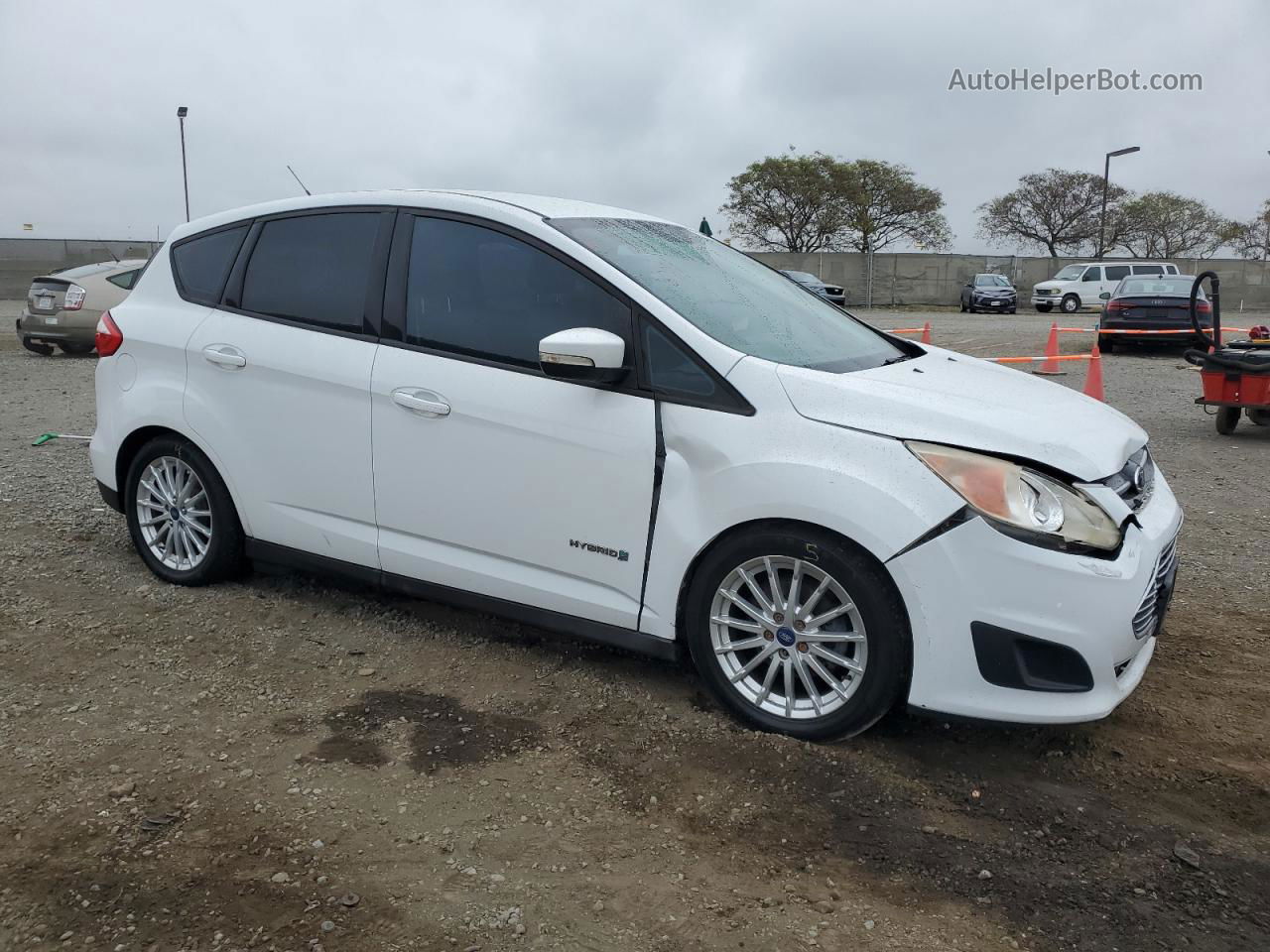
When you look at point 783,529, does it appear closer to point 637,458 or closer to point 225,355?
point 637,458

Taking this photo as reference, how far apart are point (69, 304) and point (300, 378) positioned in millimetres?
13662

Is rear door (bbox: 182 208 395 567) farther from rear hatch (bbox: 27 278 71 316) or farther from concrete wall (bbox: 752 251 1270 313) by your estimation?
concrete wall (bbox: 752 251 1270 313)

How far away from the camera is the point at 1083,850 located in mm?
2934

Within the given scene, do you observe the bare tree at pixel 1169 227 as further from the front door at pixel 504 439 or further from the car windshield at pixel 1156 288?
the front door at pixel 504 439

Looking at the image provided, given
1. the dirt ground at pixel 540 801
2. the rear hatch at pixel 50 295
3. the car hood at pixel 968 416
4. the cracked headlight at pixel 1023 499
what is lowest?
the dirt ground at pixel 540 801

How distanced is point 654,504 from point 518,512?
21.5 inches

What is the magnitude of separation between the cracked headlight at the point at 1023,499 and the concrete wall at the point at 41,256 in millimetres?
36940

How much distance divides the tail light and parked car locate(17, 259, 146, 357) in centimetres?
1213

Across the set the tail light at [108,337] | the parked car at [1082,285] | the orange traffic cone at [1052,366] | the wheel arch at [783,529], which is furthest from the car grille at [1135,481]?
the parked car at [1082,285]

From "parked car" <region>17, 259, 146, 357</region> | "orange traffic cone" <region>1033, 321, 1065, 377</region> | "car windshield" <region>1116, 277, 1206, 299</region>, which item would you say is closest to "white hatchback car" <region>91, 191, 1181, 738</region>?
"orange traffic cone" <region>1033, 321, 1065, 377</region>

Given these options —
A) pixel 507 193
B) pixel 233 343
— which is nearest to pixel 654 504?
pixel 507 193

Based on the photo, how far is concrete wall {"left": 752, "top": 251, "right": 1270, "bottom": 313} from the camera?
137ft

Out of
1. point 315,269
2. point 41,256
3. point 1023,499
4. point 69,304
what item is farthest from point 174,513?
point 41,256

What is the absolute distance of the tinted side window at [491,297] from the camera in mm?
3840
